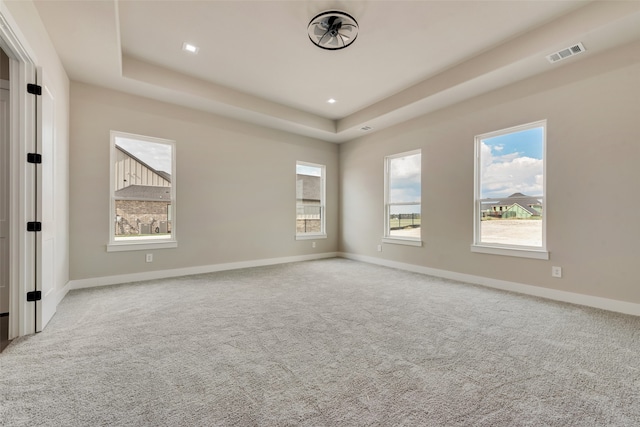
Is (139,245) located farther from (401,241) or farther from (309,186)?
(401,241)

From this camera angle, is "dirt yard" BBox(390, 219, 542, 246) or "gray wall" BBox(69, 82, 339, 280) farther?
"gray wall" BBox(69, 82, 339, 280)

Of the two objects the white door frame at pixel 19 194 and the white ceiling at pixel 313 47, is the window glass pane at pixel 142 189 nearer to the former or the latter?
the white ceiling at pixel 313 47

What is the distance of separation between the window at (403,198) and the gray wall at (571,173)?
0.35 m

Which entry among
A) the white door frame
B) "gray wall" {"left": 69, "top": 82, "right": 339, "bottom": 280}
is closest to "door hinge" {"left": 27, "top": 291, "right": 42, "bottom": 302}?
the white door frame

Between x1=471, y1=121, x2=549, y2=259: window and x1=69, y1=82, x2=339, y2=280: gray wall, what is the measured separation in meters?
3.32

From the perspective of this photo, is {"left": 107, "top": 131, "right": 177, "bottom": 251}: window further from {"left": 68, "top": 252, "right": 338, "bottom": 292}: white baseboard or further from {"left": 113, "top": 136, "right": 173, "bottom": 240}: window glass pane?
{"left": 68, "top": 252, "right": 338, "bottom": 292}: white baseboard

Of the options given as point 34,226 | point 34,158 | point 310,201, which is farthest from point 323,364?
point 310,201

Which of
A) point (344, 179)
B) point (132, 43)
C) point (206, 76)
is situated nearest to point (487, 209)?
point (344, 179)

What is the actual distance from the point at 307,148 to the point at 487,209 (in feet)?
12.3

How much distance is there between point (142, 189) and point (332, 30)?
3585mm

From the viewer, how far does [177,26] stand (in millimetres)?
3010

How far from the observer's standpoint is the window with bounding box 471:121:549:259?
11.9ft

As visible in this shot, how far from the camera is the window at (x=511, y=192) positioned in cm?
362

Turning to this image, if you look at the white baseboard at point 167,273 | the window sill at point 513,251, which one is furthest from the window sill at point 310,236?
the window sill at point 513,251
